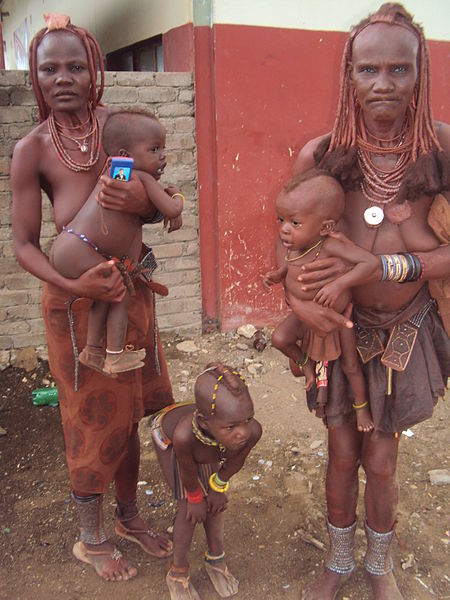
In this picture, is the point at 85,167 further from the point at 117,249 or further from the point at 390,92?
the point at 390,92

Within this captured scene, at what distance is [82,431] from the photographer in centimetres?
234

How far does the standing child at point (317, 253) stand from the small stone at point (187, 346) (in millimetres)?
2846

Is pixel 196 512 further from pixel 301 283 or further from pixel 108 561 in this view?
pixel 301 283

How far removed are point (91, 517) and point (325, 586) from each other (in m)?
1.04

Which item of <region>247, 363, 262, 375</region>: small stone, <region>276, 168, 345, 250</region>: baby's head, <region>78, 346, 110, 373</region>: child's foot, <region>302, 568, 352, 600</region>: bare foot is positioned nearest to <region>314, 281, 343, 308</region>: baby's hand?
<region>276, 168, 345, 250</region>: baby's head

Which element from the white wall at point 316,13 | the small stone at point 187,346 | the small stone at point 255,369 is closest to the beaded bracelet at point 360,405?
the small stone at point 255,369

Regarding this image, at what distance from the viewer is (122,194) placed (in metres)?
1.94

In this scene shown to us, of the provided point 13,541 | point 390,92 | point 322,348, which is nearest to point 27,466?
point 13,541

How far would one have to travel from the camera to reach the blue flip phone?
191cm

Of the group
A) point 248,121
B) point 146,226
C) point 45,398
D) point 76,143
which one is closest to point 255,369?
point 146,226

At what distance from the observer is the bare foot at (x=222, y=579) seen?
2412 mm

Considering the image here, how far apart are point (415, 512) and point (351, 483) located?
2.73ft

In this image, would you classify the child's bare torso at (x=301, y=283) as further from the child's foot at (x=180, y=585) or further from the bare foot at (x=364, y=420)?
the child's foot at (x=180, y=585)

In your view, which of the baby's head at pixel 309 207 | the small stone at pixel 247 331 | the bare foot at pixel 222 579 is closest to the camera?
the baby's head at pixel 309 207
